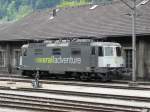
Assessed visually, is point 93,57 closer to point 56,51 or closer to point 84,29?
point 56,51

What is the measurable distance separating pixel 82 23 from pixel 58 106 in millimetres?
24022

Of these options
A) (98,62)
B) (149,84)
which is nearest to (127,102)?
(149,84)

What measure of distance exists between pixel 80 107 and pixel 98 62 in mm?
15487

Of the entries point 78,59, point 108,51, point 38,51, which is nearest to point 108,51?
point 108,51

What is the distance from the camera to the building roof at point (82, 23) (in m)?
35.4

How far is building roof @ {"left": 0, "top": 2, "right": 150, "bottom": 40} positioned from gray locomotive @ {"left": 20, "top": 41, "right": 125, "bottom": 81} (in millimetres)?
2484

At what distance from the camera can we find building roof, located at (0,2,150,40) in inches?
1394

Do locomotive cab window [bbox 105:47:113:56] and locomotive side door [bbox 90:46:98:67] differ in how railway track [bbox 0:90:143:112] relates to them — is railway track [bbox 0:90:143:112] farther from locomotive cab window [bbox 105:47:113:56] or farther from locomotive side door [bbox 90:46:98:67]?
locomotive cab window [bbox 105:47:113:56]

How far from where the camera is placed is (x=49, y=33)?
41031 mm

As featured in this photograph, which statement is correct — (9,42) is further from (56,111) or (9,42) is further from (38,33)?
(56,111)

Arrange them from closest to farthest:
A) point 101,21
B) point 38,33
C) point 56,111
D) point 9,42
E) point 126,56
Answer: point 56,111 < point 126,56 < point 101,21 < point 38,33 < point 9,42

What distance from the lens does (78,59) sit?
33.0 meters

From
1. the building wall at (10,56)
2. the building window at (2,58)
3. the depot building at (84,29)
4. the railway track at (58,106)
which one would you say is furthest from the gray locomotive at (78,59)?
the railway track at (58,106)

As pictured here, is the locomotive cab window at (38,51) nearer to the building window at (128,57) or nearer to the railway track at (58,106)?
the building window at (128,57)
